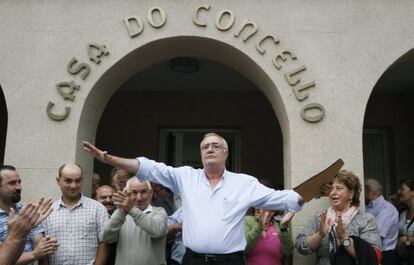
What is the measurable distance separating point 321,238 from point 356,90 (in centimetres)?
183

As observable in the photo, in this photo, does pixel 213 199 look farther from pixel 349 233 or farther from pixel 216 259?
pixel 349 233

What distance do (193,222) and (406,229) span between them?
9.91 ft

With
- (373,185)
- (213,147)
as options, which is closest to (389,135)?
(373,185)

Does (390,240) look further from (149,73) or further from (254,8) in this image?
Result: (149,73)

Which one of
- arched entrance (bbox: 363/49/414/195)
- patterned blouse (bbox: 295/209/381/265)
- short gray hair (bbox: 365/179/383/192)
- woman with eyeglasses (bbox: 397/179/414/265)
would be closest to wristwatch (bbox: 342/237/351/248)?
patterned blouse (bbox: 295/209/381/265)

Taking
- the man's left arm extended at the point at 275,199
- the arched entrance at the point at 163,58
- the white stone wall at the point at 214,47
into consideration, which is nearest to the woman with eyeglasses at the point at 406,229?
the white stone wall at the point at 214,47

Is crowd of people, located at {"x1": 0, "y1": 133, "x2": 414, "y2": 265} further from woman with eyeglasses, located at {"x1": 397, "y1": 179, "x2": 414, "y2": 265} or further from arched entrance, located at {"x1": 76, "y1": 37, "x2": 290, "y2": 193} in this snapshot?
woman with eyeglasses, located at {"x1": 397, "y1": 179, "x2": 414, "y2": 265}

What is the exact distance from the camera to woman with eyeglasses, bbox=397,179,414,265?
5.22 meters

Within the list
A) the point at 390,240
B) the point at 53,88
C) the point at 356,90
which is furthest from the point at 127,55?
the point at 390,240

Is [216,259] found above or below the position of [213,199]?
below

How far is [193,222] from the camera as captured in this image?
3.61 meters

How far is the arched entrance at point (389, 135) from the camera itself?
27.3 feet

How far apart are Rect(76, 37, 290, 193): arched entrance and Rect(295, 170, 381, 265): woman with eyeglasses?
3.25 ft

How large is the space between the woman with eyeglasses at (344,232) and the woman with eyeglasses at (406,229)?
1374mm
